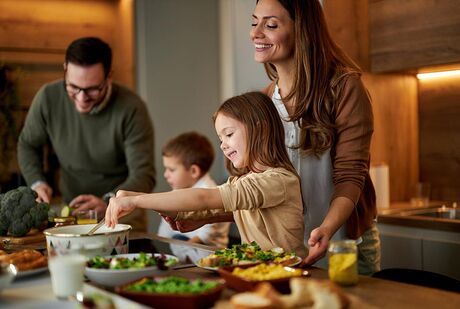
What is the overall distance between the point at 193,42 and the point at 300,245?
3295 mm

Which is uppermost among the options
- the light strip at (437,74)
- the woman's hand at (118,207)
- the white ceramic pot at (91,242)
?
the light strip at (437,74)

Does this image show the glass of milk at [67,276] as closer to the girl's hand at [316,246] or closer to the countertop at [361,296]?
the countertop at [361,296]

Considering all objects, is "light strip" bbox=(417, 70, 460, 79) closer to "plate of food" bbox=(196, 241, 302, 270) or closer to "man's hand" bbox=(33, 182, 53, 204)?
"man's hand" bbox=(33, 182, 53, 204)

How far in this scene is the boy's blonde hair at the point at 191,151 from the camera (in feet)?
Answer: 11.6

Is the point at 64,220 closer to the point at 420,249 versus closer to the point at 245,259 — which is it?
the point at 245,259

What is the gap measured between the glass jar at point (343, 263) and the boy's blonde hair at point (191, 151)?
2.00 meters

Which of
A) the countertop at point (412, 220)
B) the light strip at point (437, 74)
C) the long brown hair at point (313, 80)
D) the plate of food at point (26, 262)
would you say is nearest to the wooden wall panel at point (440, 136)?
the light strip at point (437, 74)

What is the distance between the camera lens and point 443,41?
318cm

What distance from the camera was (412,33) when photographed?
3.33 m

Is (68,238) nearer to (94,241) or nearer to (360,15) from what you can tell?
(94,241)

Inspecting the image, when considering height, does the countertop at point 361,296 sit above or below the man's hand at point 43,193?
below

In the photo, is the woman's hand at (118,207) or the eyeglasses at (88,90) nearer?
the woman's hand at (118,207)

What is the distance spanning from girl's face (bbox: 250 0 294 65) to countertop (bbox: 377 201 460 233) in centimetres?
119

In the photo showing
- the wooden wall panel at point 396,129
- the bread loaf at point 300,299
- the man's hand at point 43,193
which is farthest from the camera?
the wooden wall panel at point 396,129
